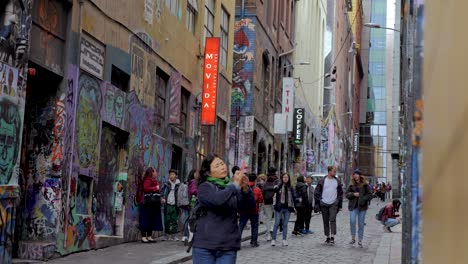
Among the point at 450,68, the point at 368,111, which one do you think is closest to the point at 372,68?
the point at 368,111

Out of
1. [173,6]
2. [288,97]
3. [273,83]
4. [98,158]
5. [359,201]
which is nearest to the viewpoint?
[98,158]

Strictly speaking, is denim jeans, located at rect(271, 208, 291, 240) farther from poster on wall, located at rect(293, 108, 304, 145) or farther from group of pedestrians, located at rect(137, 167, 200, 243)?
poster on wall, located at rect(293, 108, 304, 145)

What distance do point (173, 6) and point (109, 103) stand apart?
5166mm

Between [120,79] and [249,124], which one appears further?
[249,124]

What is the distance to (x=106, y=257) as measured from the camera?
1166cm

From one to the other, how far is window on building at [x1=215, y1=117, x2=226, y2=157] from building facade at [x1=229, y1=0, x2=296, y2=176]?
120 centimetres

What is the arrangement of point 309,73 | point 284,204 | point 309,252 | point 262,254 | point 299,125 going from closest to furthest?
point 262,254, point 309,252, point 284,204, point 299,125, point 309,73

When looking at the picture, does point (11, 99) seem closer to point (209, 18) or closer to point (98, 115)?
point (98, 115)

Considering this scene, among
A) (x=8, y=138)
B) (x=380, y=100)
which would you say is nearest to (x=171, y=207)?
(x=8, y=138)

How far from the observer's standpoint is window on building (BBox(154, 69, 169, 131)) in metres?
16.8

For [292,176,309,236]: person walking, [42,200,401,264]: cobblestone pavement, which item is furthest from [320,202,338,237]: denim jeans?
[292,176,309,236]: person walking

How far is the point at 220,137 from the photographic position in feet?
78.5

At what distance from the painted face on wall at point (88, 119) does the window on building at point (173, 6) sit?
509 centimetres

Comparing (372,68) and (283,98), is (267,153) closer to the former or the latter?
(283,98)
